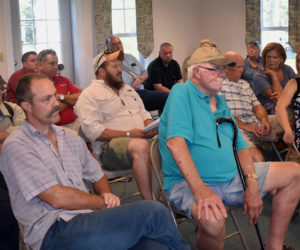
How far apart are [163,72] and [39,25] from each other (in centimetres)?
215

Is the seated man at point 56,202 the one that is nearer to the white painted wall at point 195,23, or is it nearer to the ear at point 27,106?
the ear at point 27,106

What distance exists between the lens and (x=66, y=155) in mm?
1840

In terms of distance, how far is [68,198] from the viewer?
168 cm

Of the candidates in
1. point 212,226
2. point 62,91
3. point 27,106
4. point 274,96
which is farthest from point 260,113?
point 27,106

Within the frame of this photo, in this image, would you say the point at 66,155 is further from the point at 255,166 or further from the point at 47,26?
the point at 47,26

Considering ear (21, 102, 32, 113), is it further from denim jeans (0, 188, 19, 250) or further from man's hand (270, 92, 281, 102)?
man's hand (270, 92, 281, 102)

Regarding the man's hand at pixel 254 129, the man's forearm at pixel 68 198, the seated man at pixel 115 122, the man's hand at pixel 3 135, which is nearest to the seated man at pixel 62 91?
the seated man at pixel 115 122

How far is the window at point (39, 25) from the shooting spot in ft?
20.9

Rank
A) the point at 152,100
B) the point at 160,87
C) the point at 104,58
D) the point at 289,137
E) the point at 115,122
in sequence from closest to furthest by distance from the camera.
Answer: the point at 289,137 < the point at 115,122 < the point at 104,58 < the point at 152,100 < the point at 160,87

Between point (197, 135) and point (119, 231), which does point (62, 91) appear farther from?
point (119, 231)

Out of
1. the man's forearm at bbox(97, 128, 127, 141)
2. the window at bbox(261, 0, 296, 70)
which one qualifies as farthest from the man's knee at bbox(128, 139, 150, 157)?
the window at bbox(261, 0, 296, 70)

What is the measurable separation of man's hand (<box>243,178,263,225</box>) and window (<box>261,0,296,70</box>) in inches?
234

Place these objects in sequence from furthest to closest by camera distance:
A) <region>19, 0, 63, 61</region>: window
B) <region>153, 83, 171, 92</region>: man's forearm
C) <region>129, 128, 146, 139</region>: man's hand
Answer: <region>19, 0, 63, 61</region>: window → <region>153, 83, 171, 92</region>: man's forearm → <region>129, 128, 146, 139</region>: man's hand

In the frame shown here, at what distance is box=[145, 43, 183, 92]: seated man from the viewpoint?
19.0ft
